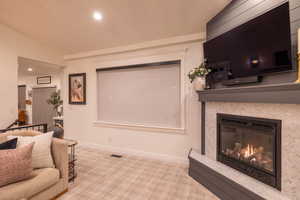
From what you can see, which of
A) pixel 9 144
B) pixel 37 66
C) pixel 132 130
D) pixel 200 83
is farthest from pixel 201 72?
pixel 37 66

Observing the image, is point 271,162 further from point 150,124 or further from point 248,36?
point 150,124

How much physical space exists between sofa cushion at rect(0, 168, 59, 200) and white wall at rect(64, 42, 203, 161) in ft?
5.66

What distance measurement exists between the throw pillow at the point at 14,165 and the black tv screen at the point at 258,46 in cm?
276

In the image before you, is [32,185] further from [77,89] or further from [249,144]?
[77,89]

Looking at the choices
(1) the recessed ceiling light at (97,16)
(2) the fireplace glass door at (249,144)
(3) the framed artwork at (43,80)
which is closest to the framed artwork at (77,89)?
(1) the recessed ceiling light at (97,16)

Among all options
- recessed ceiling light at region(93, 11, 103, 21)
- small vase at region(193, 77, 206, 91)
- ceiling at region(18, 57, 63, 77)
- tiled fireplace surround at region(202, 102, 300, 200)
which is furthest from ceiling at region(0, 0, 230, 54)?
tiled fireplace surround at region(202, 102, 300, 200)

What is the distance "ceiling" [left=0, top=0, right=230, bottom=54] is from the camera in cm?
210

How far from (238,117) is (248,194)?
35.4 inches

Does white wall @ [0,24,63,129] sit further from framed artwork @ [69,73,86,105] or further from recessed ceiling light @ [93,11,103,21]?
recessed ceiling light @ [93,11,103,21]

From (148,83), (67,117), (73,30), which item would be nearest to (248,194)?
(148,83)

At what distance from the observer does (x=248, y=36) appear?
173cm

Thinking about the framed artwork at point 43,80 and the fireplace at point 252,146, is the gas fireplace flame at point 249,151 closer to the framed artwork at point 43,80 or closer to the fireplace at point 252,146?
the fireplace at point 252,146

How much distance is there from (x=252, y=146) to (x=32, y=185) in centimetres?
265

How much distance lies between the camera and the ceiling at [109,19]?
2.10m
